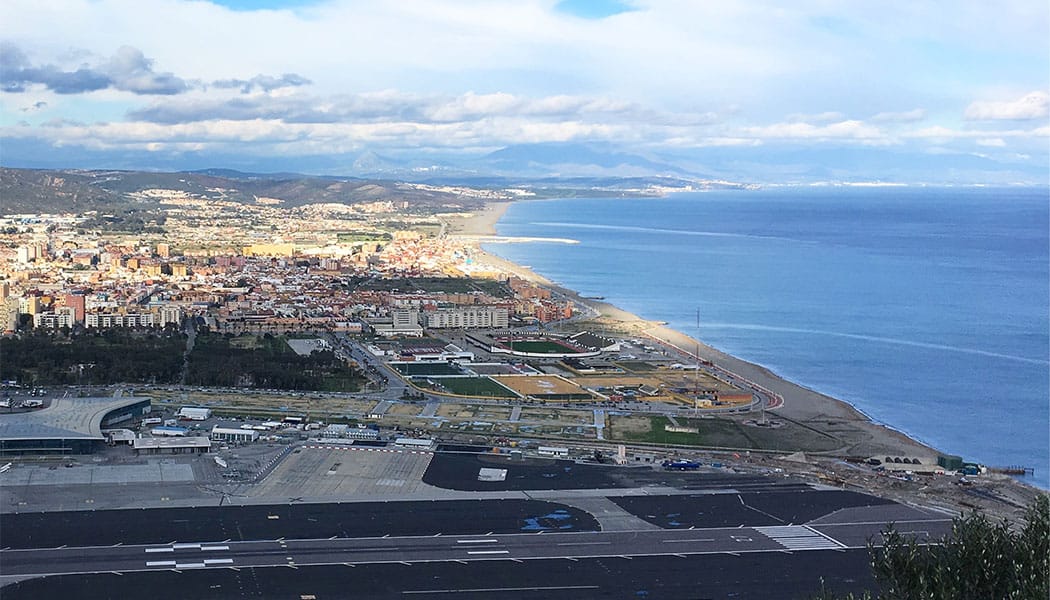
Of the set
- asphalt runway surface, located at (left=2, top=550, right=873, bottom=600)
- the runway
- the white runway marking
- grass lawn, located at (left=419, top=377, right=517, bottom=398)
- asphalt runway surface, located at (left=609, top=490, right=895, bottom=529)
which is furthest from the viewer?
grass lawn, located at (left=419, top=377, right=517, bottom=398)

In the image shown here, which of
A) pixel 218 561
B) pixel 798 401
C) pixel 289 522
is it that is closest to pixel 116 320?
pixel 798 401

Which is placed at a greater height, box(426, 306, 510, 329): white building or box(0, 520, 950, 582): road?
box(426, 306, 510, 329): white building

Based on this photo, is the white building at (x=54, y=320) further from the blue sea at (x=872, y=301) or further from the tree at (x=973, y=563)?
the tree at (x=973, y=563)

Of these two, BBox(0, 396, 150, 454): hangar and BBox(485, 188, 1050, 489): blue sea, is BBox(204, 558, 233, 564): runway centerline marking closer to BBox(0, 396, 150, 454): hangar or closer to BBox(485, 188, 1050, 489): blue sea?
BBox(0, 396, 150, 454): hangar

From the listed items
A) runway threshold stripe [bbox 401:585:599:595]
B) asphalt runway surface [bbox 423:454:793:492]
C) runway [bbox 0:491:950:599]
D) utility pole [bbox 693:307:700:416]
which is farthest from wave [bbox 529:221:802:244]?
runway threshold stripe [bbox 401:585:599:595]

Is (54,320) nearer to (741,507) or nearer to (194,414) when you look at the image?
(194,414)

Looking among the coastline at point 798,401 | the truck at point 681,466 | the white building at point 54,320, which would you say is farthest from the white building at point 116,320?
the truck at point 681,466
